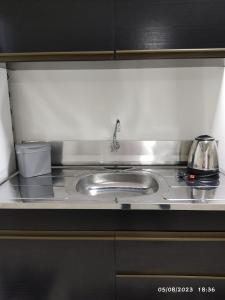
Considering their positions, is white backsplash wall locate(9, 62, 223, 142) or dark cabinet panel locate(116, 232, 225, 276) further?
white backsplash wall locate(9, 62, 223, 142)

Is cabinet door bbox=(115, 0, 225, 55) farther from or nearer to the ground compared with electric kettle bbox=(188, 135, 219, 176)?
farther from the ground

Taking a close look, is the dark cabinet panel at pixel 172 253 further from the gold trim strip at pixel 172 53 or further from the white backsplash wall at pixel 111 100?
the gold trim strip at pixel 172 53

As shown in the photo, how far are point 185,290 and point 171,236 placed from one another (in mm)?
273

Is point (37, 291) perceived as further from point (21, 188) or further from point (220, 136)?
point (220, 136)

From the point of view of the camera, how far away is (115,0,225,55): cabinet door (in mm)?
1246

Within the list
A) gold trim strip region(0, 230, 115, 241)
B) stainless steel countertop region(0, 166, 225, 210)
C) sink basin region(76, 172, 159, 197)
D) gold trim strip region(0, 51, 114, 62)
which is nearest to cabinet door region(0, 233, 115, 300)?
gold trim strip region(0, 230, 115, 241)

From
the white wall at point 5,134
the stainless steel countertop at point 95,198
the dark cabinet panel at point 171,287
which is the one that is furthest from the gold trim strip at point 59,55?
the dark cabinet panel at point 171,287

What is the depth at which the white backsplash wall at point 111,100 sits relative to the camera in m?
1.64

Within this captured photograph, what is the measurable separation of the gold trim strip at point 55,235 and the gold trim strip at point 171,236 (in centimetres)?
7

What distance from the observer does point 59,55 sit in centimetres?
132

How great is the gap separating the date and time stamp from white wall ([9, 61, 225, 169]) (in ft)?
2.47

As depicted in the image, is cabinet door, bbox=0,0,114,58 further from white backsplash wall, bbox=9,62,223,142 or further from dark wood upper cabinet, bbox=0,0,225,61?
white backsplash wall, bbox=9,62,223,142

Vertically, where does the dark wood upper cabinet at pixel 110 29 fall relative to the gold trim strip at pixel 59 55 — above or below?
above

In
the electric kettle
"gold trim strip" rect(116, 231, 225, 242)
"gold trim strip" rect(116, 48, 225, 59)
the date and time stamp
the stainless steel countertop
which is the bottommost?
the date and time stamp
